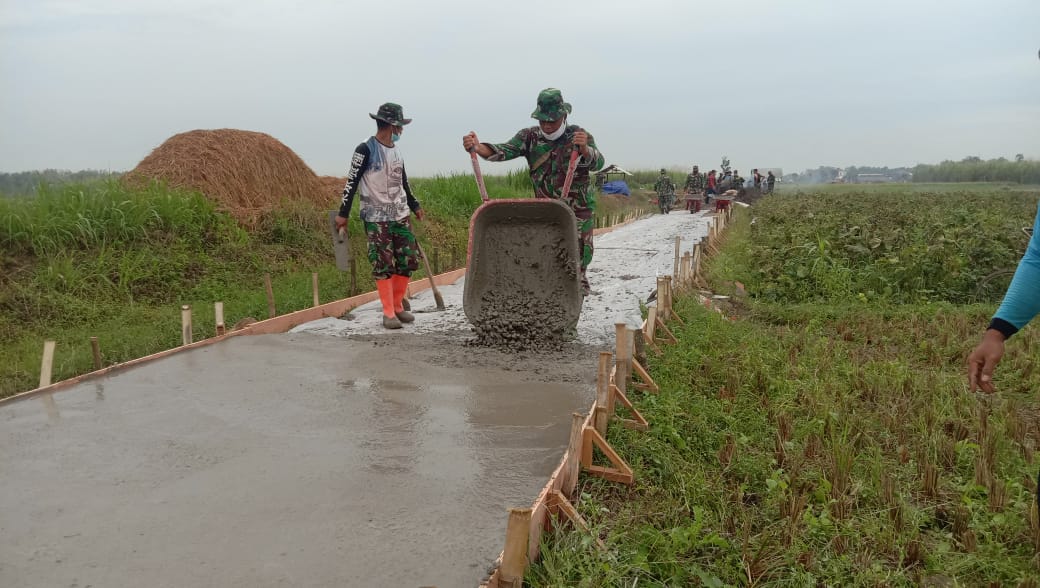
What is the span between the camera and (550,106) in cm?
487

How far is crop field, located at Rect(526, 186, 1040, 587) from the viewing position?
2.02 metres

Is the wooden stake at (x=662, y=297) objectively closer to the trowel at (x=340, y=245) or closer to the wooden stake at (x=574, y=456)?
the trowel at (x=340, y=245)

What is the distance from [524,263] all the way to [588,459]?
2277 mm

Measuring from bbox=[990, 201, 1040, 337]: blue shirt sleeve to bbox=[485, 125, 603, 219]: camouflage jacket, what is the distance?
3.37 metres

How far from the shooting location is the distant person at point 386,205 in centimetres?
473

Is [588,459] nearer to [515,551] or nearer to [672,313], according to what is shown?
[515,551]

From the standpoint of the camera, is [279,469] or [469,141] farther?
[469,141]

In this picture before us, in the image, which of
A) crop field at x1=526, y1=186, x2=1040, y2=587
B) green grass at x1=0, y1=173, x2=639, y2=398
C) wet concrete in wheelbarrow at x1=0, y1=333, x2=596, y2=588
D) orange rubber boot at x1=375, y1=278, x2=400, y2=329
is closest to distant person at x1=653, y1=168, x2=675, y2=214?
green grass at x1=0, y1=173, x2=639, y2=398

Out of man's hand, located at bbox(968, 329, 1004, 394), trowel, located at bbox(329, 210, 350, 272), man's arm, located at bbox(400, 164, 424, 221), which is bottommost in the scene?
man's hand, located at bbox(968, 329, 1004, 394)

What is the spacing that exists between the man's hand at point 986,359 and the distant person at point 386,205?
12.0 ft

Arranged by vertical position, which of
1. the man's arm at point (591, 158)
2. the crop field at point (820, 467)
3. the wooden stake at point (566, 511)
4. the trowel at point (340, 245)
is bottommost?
the crop field at point (820, 467)

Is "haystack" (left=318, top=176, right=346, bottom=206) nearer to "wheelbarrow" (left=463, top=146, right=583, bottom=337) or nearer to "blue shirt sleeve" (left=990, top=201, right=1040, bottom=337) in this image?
"wheelbarrow" (left=463, top=146, right=583, bottom=337)

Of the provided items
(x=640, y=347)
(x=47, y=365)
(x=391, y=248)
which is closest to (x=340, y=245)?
(x=391, y=248)

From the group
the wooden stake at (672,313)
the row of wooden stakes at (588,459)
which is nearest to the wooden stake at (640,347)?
the row of wooden stakes at (588,459)
